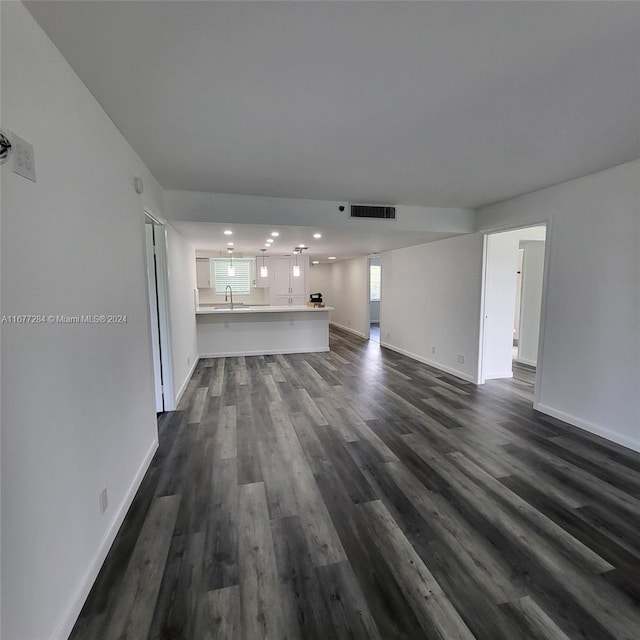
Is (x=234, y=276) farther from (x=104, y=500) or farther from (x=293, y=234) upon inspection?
(x=104, y=500)

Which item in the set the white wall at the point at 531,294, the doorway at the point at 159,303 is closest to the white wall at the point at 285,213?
the doorway at the point at 159,303

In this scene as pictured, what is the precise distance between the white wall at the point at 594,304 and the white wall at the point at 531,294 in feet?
6.66

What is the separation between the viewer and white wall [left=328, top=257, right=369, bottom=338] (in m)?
8.59

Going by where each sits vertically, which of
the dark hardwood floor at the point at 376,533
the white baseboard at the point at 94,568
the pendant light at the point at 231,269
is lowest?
the dark hardwood floor at the point at 376,533

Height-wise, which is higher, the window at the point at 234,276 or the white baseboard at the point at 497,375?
the window at the point at 234,276

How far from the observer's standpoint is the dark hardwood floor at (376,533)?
1414mm

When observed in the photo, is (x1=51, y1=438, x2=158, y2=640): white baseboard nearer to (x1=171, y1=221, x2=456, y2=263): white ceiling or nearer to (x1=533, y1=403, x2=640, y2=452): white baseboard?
(x1=171, y1=221, x2=456, y2=263): white ceiling

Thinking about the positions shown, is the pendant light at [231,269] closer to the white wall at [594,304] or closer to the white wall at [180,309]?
the white wall at [180,309]

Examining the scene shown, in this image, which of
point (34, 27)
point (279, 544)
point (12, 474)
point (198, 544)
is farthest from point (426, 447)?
point (34, 27)

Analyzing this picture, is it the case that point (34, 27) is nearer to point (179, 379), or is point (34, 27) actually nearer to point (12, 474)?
point (12, 474)

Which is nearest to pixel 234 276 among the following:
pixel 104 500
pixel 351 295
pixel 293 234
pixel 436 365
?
pixel 351 295

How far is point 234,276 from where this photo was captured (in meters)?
8.12

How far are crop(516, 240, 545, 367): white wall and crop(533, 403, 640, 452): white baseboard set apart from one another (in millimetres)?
2095

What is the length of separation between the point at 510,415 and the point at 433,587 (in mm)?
2562
